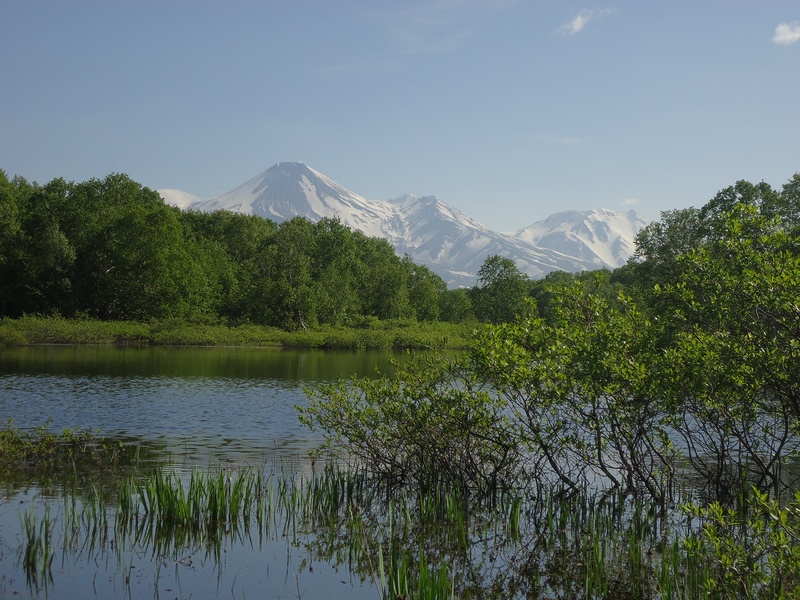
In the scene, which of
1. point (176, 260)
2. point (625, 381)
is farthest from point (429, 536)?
point (176, 260)

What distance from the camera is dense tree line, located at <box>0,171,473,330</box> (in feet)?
222

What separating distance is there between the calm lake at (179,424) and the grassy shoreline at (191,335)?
165 inches

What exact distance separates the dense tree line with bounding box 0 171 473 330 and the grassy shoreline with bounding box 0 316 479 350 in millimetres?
3968

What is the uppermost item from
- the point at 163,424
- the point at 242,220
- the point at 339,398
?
the point at 242,220

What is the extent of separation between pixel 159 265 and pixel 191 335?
8119 millimetres

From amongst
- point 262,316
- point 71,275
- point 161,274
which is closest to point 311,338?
point 262,316

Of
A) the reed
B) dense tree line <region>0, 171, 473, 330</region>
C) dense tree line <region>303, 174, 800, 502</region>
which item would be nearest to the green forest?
dense tree line <region>0, 171, 473, 330</region>

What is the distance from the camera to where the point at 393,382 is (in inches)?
583

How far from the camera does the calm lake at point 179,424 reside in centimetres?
977

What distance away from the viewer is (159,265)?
69812 mm

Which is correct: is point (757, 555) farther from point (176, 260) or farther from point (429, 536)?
point (176, 260)

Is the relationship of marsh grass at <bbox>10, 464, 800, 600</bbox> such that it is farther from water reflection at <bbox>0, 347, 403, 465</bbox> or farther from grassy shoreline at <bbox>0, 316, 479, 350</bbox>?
grassy shoreline at <bbox>0, 316, 479, 350</bbox>

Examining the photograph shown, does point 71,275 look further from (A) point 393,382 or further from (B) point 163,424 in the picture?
(A) point 393,382

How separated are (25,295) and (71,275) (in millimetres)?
4059
